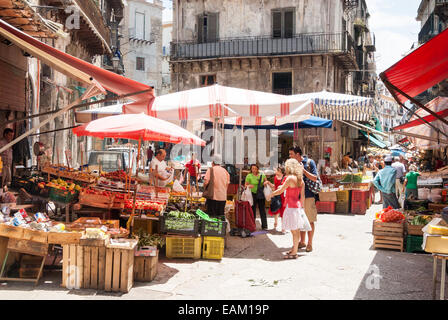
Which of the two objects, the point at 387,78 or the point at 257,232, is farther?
the point at 257,232

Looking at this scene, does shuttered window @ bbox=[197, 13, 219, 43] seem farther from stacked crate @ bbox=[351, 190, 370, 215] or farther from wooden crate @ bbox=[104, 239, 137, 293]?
wooden crate @ bbox=[104, 239, 137, 293]

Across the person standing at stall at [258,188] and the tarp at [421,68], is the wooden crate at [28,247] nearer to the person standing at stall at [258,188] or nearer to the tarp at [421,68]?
the tarp at [421,68]

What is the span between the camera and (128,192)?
8117mm

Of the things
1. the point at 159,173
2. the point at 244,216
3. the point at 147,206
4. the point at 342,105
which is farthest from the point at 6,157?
the point at 342,105

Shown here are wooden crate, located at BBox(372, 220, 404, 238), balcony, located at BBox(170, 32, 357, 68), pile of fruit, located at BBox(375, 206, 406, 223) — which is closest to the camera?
wooden crate, located at BBox(372, 220, 404, 238)

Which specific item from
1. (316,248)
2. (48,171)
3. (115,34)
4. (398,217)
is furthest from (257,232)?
(115,34)

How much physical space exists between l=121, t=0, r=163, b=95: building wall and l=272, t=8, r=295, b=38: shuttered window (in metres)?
27.1

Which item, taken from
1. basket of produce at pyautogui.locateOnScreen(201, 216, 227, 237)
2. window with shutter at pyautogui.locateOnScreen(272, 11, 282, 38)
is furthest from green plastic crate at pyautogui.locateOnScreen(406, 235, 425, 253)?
window with shutter at pyautogui.locateOnScreen(272, 11, 282, 38)

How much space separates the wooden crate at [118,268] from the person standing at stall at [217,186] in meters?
3.35

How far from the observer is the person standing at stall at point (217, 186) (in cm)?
914

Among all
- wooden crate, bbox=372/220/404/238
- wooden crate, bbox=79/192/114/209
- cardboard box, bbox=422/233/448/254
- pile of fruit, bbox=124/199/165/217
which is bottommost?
wooden crate, bbox=372/220/404/238

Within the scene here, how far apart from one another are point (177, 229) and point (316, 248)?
2.90 m

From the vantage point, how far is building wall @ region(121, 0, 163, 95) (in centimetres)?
5191
